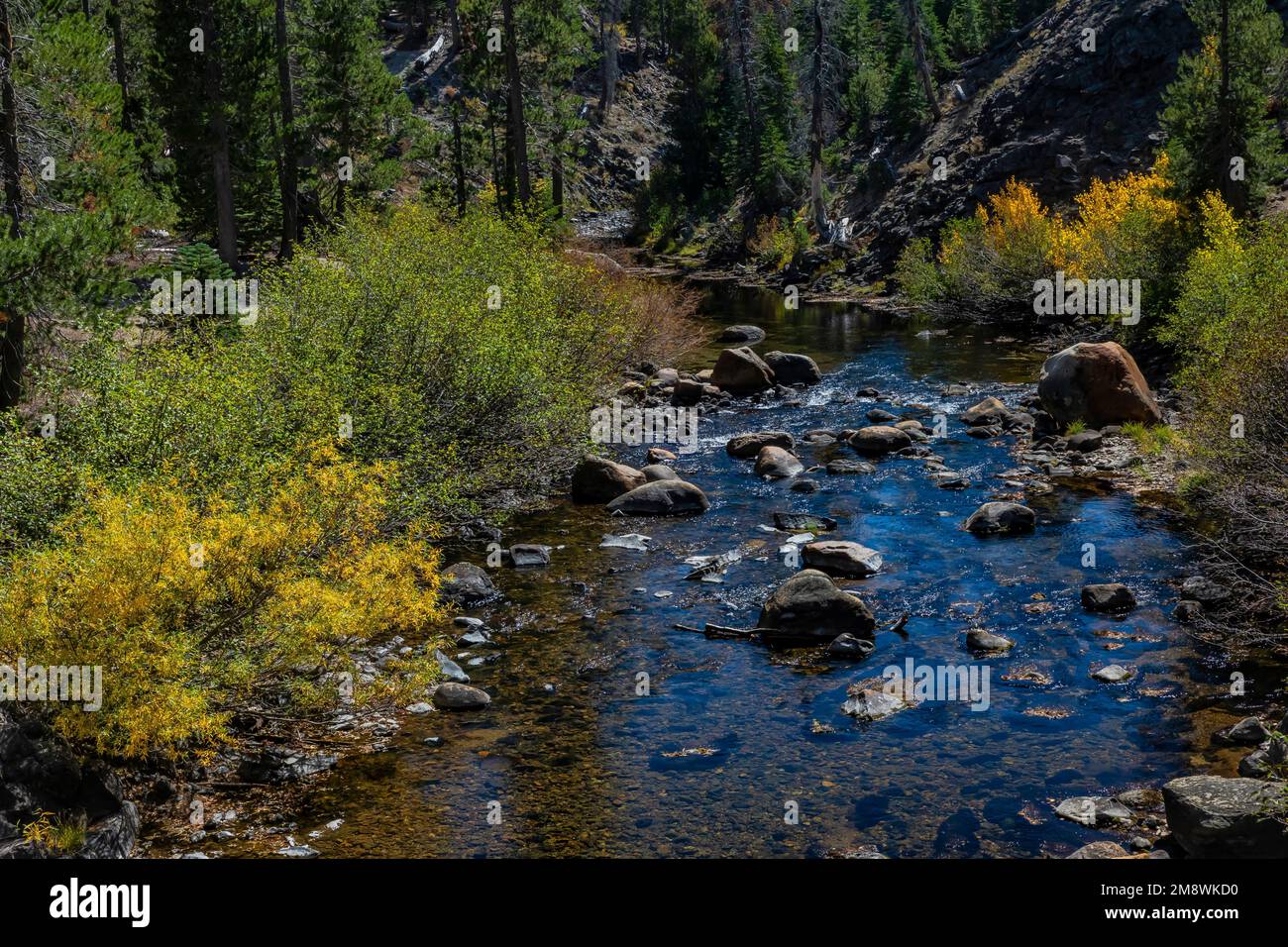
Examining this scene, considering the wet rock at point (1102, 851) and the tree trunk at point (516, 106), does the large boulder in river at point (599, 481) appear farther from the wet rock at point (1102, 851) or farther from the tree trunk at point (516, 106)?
the tree trunk at point (516, 106)

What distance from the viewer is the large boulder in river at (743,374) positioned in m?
30.4

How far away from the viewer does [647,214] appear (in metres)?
70.2

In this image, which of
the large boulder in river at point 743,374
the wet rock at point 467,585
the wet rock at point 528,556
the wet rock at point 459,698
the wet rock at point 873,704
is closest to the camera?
the wet rock at point 873,704

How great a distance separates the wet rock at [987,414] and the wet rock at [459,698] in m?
16.1

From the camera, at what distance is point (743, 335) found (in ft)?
126

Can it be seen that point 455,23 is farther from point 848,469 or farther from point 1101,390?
point 1101,390

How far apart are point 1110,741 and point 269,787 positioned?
8921 mm

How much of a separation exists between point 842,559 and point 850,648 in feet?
9.98

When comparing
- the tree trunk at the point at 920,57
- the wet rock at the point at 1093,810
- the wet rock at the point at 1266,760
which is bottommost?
the wet rock at the point at 1093,810

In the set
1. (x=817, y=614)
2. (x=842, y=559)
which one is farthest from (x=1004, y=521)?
(x=817, y=614)

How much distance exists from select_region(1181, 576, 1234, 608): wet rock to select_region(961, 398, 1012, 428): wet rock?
10.3 meters

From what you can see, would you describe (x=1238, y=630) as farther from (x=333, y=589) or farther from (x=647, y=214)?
(x=647, y=214)

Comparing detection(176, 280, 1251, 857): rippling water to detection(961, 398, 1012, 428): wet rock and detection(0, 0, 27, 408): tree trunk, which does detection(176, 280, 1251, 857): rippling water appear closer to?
detection(961, 398, 1012, 428): wet rock

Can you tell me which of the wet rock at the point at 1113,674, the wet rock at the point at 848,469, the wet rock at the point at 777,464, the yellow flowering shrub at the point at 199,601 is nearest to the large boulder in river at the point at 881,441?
the wet rock at the point at 848,469
